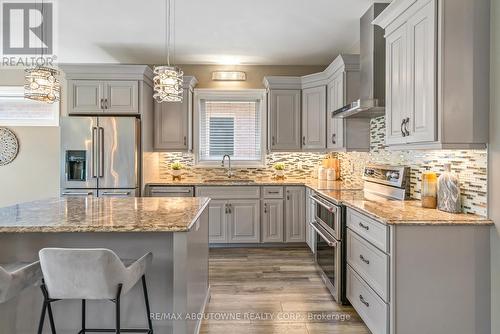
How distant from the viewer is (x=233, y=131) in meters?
4.96

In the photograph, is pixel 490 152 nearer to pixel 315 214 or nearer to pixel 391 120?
pixel 391 120

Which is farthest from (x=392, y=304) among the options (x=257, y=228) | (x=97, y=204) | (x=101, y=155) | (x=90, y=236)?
(x=101, y=155)

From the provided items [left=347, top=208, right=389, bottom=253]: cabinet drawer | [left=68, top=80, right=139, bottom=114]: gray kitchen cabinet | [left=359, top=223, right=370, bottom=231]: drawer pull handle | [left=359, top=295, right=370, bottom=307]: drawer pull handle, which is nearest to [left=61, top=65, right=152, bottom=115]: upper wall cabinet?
[left=68, top=80, right=139, bottom=114]: gray kitchen cabinet

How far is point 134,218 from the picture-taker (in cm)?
186

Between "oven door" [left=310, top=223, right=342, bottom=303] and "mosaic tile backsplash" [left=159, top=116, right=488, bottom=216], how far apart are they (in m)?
0.84

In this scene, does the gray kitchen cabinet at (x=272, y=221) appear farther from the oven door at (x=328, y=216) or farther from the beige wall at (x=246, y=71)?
the beige wall at (x=246, y=71)

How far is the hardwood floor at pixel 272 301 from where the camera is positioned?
2.39 meters

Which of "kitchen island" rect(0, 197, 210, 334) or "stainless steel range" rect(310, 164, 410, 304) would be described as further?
"stainless steel range" rect(310, 164, 410, 304)

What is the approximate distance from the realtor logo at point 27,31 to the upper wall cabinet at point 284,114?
2.73 m

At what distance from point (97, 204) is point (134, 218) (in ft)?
2.44

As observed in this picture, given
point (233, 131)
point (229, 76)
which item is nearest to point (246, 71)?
point (229, 76)

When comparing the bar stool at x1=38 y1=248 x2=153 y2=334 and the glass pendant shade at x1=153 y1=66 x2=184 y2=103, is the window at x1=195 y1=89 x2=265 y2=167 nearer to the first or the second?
the glass pendant shade at x1=153 y1=66 x2=184 y2=103

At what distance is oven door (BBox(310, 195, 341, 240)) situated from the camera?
2.71 m

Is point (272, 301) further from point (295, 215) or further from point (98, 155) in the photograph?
point (98, 155)
